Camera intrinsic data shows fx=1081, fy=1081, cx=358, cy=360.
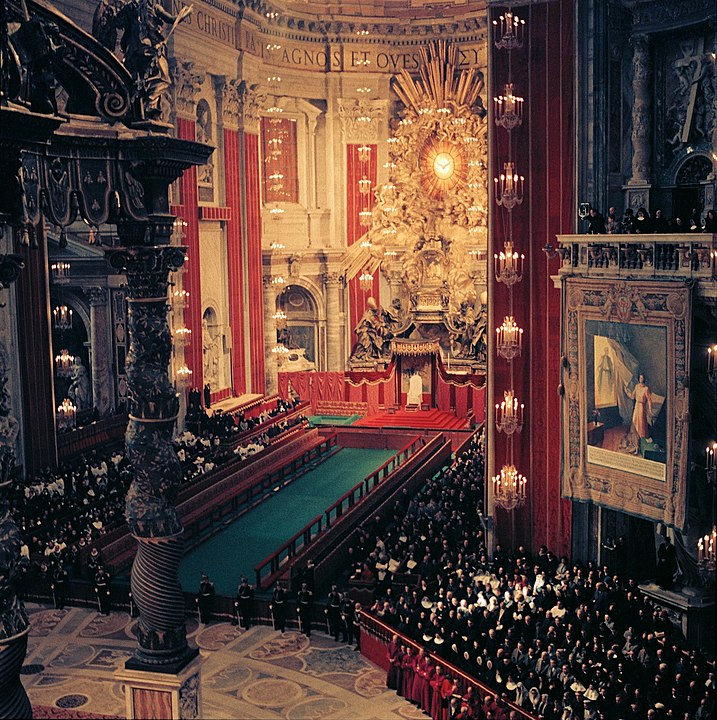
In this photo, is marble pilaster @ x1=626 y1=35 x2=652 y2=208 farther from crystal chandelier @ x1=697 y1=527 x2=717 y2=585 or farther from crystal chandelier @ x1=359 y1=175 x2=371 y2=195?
crystal chandelier @ x1=359 y1=175 x2=371 y2=195

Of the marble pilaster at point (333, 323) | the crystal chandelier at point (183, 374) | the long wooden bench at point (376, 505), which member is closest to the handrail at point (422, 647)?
the long wooden bench at point (376, 505)

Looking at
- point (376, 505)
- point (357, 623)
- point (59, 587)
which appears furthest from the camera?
point (376, 505)

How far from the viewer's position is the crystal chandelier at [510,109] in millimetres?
21562

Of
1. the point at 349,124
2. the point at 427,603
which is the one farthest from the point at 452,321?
the point at 427,603

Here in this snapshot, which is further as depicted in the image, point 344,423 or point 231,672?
point 344,423

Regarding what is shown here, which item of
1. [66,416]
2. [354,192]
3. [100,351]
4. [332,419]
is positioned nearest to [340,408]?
[332,419]

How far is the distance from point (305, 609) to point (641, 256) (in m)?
8.52

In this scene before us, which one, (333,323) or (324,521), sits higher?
(333,323)

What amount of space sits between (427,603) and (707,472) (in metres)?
5.37

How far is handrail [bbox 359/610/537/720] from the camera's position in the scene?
1481 cm

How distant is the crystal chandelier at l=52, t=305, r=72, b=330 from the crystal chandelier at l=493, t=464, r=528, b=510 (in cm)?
1392

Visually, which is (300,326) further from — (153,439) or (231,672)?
(153,439)

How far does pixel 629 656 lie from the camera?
53.0 feet

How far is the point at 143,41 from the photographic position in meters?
11.1
